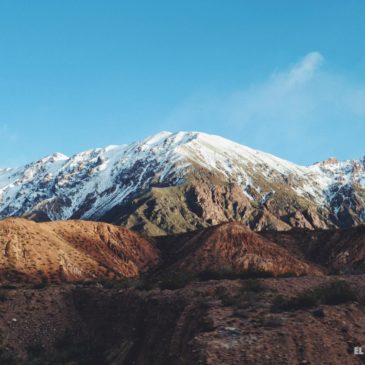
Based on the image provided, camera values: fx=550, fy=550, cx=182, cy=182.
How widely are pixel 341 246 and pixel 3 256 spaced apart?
7916cm

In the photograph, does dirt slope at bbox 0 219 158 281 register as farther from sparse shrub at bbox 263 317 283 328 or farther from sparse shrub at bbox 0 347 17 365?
sparse shrub at bbox 263 317 283 328

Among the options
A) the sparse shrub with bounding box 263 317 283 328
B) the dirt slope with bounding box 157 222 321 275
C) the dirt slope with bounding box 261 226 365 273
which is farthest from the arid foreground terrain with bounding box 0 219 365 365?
the dirt slope with bounding box 261 226 365 273

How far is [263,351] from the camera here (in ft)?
67.9

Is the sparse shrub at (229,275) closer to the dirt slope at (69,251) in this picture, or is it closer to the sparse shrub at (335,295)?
the sparse shrub at (335,295)

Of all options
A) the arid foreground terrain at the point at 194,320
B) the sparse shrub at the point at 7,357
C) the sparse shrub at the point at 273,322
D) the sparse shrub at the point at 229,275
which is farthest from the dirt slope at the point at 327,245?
the sparse shrub at the point at 273,322

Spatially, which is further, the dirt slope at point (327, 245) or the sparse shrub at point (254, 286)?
the dirt slope at point (327, 245)

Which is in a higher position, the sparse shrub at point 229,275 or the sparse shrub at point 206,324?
the sparse shrub at point 229,275

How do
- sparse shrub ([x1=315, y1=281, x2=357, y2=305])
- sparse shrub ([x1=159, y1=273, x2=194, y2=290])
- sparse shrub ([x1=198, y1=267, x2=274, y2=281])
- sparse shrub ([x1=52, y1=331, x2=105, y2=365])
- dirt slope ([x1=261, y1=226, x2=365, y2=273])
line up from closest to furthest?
sparse shrub ([x1=315, y1=281, x2=357, y2=305]) < sparse shrub ([x1=52, y1=331, x2=105, y2=365]) < sparse shrub ([x1=159, y1=273, x2=194, y2=290]) < sparse shrub ([x1=198, y1=267, x2=274, y2=281]) < dirt slope ([x1=261, y1=226, x2=365, y2=273])

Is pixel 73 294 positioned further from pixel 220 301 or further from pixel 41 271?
pixel 41 271

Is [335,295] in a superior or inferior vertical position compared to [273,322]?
superior

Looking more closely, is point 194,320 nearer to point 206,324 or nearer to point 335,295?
point 206,324

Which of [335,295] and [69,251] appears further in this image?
[69,251]

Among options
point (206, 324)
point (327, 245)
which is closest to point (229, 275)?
point (206, 324)

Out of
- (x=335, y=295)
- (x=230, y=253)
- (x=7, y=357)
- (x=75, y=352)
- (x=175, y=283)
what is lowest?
(x=7, y=357)
